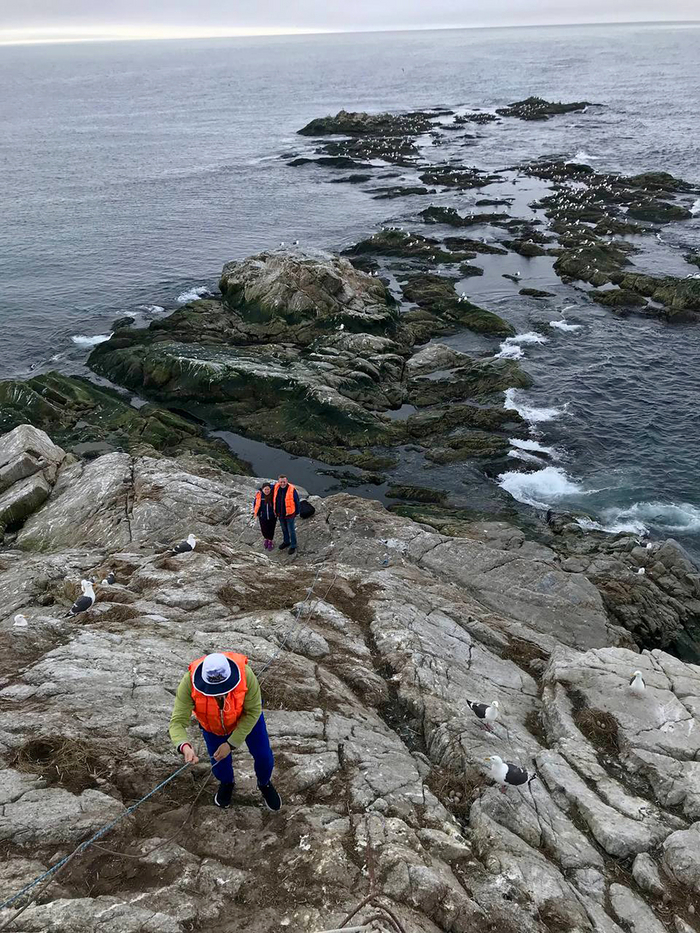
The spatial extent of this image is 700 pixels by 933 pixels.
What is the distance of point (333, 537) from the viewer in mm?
17047

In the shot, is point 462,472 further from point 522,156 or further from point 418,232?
point 522,156

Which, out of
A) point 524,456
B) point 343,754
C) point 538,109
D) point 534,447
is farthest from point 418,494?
point 538,109

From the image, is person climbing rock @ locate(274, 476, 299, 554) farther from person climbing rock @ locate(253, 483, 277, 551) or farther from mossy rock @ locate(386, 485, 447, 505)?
mossy rock @ locate(386, 485, 447, 505)

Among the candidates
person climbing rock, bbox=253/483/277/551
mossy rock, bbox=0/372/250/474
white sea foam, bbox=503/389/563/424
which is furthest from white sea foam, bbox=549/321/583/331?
person climbing rock, bbox=253/483/277/551

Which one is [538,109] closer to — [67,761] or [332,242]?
[332,242]

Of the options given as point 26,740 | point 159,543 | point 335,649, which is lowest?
point 159,543

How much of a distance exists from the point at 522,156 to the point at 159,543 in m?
Result: 81.3

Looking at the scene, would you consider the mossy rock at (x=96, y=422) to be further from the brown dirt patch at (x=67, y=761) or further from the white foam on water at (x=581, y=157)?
the white foam on water at (x=581, y=157)

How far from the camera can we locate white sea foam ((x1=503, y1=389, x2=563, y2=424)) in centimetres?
2923

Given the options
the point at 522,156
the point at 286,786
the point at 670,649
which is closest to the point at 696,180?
the point at 522,156

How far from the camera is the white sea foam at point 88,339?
3719 centimetres

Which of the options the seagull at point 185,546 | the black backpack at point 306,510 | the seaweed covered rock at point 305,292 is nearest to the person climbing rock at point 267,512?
the black backpack at point 306,510

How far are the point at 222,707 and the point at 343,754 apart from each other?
269 cm

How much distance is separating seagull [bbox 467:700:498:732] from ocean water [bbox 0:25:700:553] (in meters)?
15.4
